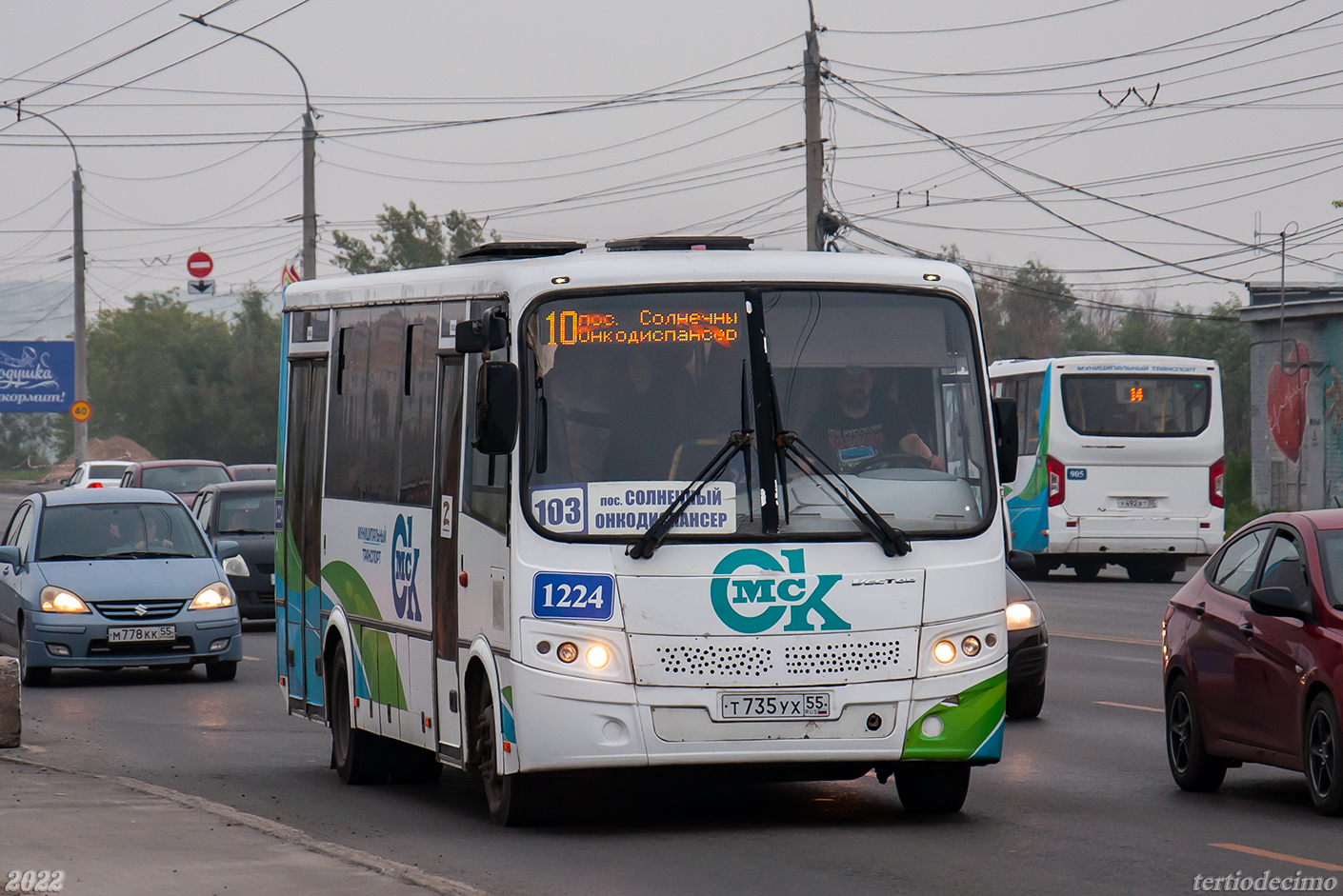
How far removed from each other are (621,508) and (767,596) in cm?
77

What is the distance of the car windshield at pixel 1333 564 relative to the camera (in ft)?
32.4

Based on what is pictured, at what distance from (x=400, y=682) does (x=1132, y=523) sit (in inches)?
866

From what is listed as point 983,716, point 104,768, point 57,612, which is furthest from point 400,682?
point 57,612

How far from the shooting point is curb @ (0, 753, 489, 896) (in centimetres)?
761

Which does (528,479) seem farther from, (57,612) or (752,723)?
(57,612)

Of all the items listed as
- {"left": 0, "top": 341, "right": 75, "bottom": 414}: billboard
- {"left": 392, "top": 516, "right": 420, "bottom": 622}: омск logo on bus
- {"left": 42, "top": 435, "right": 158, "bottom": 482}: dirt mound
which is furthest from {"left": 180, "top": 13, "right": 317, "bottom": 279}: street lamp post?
{"left": 42, "top": 435, "right": 158, "bottom": 482}: dirt mound

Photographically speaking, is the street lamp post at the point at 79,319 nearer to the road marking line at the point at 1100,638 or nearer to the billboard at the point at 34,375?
the billboard at the point at 34,375

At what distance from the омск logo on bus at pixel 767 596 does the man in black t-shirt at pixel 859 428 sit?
62cm

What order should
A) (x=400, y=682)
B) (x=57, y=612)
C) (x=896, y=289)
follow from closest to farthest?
(x=896, y=289)
(x=400, y=682)
(x=57, y=612)

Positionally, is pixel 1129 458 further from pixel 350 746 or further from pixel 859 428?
pixel 859 428

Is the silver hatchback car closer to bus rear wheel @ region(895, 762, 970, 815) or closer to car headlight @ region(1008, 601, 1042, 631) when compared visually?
car headlight @ region(1008, 601, 1042, 631)

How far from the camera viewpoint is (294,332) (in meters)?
13.3

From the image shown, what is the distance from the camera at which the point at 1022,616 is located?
14.9 m

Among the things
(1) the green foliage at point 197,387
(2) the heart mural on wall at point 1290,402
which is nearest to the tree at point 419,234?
(1) the green foliage at point 197,387
